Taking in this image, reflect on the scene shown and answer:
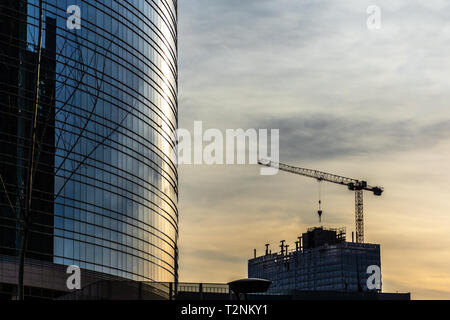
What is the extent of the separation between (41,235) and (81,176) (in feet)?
50.9

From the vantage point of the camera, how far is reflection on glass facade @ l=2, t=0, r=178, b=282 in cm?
12950

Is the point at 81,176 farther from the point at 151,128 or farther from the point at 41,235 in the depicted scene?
the point at 151,128

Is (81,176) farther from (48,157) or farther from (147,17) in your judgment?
(147,17)

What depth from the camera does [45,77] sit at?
126 meters

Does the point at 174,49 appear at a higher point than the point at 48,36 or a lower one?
higher

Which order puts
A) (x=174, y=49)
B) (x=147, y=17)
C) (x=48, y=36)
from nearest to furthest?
1. (x=48, y=36)
2. (x=147, y=17)
3. (x=174, y=49)

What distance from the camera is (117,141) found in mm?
146250

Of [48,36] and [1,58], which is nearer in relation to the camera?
[1,58]

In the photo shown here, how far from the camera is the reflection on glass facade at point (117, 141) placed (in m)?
130

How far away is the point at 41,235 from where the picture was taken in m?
123
